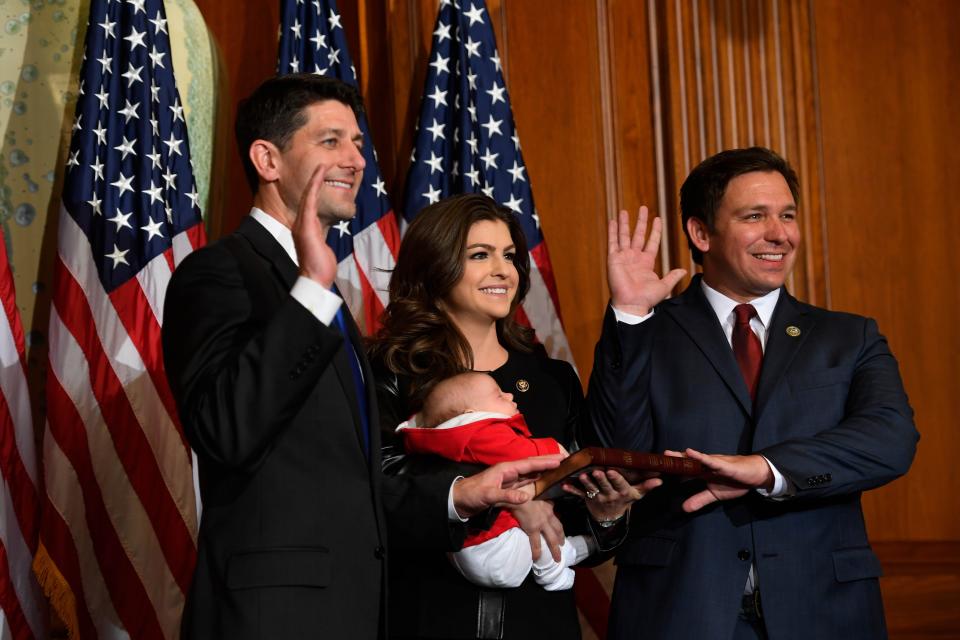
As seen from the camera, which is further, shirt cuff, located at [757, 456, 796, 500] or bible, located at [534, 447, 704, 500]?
shirt cuff, located at [757, 456, 796, 500]

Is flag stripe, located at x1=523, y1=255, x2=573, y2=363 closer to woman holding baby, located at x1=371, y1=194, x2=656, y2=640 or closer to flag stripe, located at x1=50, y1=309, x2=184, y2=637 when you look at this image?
woman holding baby, located at x1=371, y1=194, x2=656, y2=640

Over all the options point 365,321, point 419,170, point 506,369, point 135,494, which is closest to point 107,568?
point 135,494


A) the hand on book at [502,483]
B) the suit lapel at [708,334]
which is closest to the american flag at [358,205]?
the suit lapel at [708,334]

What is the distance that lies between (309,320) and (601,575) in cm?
233

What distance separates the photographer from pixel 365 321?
399 centimetres

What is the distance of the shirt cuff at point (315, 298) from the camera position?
2.04 meters

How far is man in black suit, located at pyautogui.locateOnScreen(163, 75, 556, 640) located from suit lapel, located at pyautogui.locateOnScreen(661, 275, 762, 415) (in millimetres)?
656

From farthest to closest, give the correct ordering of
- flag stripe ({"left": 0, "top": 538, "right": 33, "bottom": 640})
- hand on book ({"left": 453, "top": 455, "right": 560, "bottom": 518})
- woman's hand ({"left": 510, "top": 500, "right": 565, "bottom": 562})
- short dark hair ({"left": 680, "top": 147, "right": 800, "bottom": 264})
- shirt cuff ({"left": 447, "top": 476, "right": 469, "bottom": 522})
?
flag stripe ({"left": 0, "top": 538, "right": 33, "bottom": 640})
short dark hair ({"left": 680, "top": 147, "right": 800, "bottom": 264})
woman's hand ({"left": 510, "top": 500, "right": 565, "bottom": 562})
shirt cuff ({"left": 447, "top": 476, "right": 469, "bottom": 522})
hand on book ({"left": 453, "top": 455, "right": 560, "bottom": 518})

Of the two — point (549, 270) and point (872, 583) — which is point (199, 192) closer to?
point (549, 270)

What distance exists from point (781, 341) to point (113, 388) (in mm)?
2027

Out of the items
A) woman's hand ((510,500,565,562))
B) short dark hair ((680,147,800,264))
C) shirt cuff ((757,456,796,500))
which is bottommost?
woman's hand ((510,500,565,562))

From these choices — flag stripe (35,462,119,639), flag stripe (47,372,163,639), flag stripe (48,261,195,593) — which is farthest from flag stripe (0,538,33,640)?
flag stripe (48,261,195,593)

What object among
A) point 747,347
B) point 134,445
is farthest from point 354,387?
point 134,445

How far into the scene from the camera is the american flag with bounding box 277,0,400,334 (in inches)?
158
